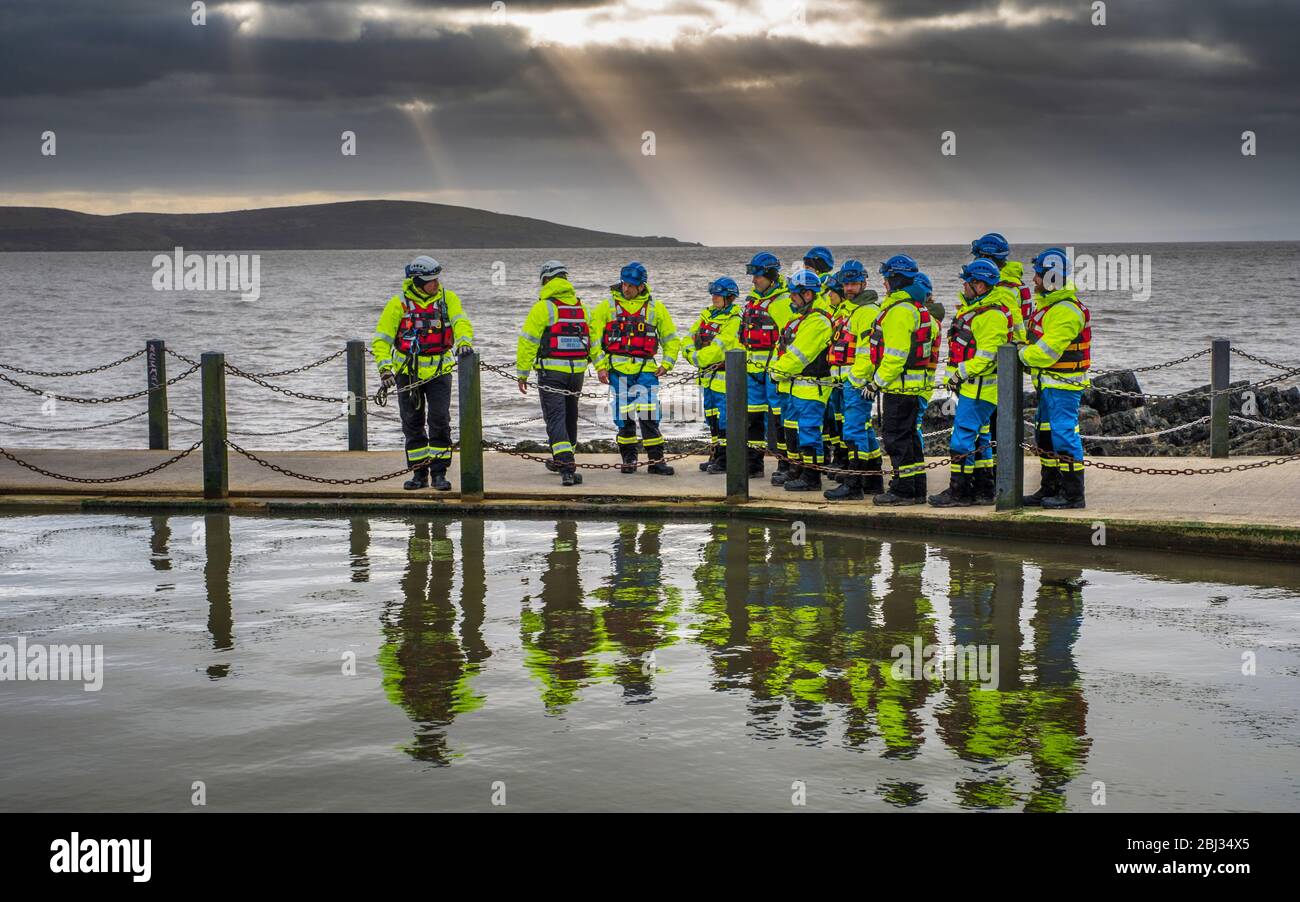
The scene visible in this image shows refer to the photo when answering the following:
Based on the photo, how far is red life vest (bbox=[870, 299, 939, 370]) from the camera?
13047 mm

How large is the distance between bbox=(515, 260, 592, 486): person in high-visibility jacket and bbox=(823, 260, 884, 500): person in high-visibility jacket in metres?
2.62

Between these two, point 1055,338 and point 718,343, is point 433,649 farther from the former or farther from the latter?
point 718,343

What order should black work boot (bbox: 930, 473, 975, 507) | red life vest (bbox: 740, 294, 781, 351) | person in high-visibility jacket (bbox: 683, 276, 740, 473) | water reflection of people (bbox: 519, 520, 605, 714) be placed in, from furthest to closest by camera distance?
person in high-visibility jacket (bbox: 683, 276, 740, 473), red life vest (bbox: 740, 294, 781, 351), black work boot (bbox: 930, 473, 975, 507), water reflection of people (bbox: 519, 520, 605, 714)

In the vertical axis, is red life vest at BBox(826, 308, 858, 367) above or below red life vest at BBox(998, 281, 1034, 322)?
below

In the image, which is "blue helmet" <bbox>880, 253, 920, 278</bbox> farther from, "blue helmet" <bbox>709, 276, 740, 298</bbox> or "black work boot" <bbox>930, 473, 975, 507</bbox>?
"blue helmet" <bbox>709, 276, 740, 298</bbox>

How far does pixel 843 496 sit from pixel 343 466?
5.54 meters

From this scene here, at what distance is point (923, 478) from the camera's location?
44.9ft

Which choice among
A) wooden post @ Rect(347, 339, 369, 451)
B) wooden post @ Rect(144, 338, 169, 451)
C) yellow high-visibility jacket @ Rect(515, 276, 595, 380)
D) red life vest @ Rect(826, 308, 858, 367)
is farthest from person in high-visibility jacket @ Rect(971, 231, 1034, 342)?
wooden post @ Rect(144, 338, 169, 451)

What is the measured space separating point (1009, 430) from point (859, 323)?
70.1 inches

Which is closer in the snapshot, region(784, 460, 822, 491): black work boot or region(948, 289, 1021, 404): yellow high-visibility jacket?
region(948, 289, 1021, 404): yellow high-visibility jacket

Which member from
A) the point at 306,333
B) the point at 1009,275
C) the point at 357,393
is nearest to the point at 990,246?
the point at 1009,275

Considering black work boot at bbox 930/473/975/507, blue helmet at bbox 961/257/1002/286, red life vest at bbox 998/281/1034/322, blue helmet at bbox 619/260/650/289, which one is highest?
blue helmet at bbox 619/260/650/289
